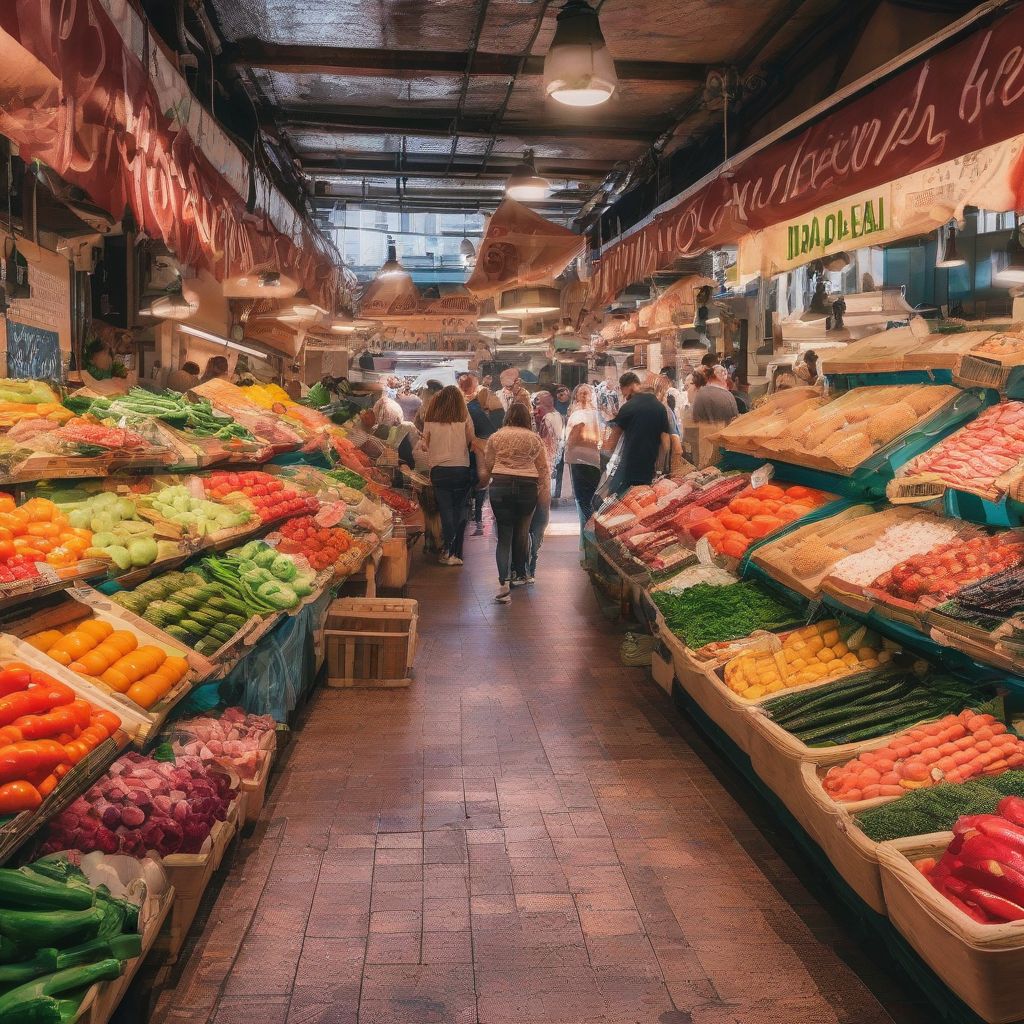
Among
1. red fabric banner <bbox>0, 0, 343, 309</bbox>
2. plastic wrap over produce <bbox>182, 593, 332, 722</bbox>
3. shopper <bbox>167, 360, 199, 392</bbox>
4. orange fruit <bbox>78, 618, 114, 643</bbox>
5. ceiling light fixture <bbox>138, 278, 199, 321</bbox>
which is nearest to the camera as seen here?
red fabric banner <bbox>0, 0, 343, 309</bbox>

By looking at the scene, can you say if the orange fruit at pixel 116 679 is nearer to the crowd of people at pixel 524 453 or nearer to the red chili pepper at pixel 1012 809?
the red chili pepper at pixel 1012 809

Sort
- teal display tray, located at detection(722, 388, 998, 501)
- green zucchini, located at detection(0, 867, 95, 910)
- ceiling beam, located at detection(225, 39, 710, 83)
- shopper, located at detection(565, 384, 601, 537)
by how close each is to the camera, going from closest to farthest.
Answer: green zucchini, located at detection(0, 867, 95, 910) < teal display tray, located at detection(722, 388, 998, 501) < ceiling beam, located at detection(225, 39, 710, 83) < shopper, located at detection(565, 384, 601, 537)

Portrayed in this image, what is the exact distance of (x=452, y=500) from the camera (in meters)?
12.5

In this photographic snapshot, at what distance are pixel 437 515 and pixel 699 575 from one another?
7553 mm

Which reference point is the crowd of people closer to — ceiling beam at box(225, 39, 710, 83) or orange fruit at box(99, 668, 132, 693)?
ceiling beam at box(225, 39, 710, 83)

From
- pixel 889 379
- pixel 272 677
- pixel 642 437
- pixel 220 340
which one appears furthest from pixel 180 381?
pixel 889 379

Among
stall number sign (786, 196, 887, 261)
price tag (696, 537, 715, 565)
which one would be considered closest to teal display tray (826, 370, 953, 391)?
stall number sign (786, 196, 887, 261)

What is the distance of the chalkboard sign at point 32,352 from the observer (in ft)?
22.0

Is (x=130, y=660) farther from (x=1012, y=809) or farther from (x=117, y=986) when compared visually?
(x=1012, y=809)

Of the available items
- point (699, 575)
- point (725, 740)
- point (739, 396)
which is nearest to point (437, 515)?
point (739, 396)

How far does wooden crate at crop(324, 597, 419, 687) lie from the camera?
284 inches

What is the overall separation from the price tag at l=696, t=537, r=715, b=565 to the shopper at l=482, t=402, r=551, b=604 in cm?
379

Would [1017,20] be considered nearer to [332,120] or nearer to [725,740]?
[725,740]

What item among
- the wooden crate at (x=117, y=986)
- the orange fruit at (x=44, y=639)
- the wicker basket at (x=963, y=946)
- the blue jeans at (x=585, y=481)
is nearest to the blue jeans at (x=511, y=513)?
the blue jeans at (x=585, y=481)
